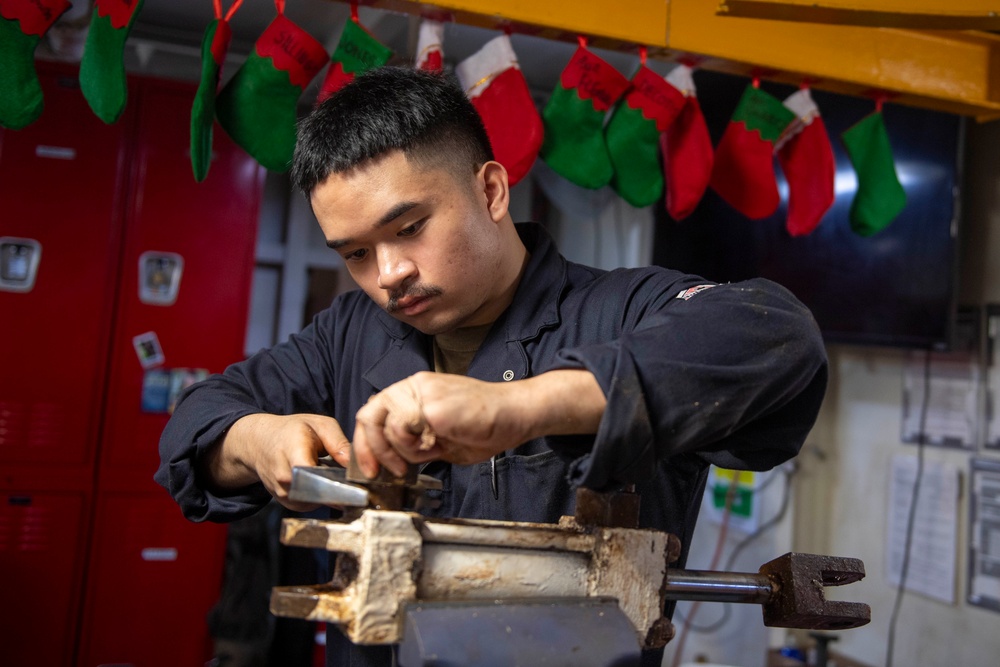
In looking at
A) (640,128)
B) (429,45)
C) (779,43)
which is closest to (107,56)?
(429,45)

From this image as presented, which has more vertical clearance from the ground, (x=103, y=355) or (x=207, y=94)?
(x=207, y=94)

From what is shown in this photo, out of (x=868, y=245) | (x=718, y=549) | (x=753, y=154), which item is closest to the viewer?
(x=753, y=154)

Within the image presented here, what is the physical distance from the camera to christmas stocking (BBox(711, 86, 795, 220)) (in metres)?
2.28

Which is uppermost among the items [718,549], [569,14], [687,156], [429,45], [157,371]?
[569,14]

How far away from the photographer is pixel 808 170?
7.82ft

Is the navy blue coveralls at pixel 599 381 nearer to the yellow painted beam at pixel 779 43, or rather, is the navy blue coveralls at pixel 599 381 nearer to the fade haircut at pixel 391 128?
the fade haircut at pixel 391 128

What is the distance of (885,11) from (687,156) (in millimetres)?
614

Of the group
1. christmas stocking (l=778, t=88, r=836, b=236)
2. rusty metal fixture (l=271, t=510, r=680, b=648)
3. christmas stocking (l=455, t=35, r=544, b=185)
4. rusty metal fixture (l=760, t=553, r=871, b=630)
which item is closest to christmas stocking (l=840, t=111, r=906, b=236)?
christmas stocking (l=778, t=88, r=836, b=236)

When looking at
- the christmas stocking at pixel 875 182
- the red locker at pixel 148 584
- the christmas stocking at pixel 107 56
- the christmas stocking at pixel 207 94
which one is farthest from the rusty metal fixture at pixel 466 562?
the red locker at pixel 148 584

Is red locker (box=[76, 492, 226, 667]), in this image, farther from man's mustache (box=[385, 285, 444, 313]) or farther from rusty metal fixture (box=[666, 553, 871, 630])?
rusty metal fixture (box=[666, 553, 871, 630])

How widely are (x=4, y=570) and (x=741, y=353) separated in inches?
105

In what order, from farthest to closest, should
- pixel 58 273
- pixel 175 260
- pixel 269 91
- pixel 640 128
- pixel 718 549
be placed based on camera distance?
pixel 718 549
pixel 175 260
pixel 58 273
pixel 640 128
pixel 269 91

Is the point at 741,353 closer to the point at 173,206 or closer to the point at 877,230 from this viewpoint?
the point at 877,230

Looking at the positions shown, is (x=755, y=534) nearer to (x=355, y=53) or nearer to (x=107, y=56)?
(x=355, y=53)
